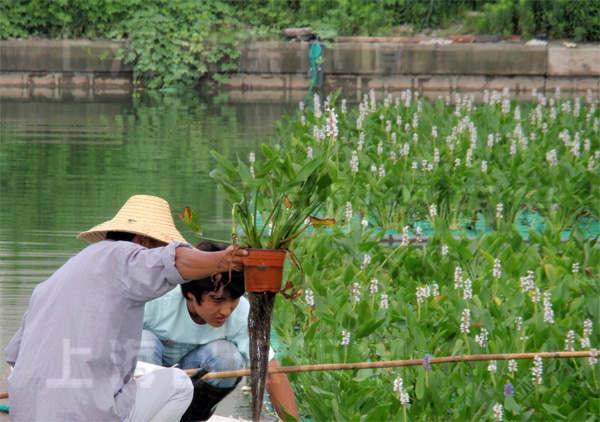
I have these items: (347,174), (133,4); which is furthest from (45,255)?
(133,4)

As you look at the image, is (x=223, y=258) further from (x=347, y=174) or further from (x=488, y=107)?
(x=488, y=107)

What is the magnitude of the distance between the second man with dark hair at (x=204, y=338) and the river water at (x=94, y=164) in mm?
355

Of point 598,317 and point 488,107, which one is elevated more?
point 488,107

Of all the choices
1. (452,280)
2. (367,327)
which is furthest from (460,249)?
(367,327)

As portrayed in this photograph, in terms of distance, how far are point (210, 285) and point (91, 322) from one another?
2.09 ft

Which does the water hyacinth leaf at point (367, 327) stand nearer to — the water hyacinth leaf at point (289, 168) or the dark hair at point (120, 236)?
the water hyacinth leaf at point (289, 168)

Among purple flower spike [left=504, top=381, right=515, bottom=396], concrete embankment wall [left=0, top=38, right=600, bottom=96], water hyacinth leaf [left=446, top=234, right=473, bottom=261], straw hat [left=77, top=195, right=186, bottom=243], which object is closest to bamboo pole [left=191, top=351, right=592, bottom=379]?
purple flower spike [left=504, top=381, right=515, bottom=396]

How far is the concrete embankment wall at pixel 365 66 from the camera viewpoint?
52.6ft

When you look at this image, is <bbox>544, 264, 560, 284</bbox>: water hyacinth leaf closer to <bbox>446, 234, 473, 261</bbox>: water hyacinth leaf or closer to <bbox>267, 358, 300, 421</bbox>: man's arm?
<bbox>446, 234, 473, 261</bbox>: water hyacinth leaf

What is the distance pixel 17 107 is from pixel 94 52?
314cm

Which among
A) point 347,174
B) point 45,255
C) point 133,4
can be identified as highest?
point 133,4

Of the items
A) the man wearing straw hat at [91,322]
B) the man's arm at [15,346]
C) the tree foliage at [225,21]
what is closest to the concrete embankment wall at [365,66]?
the tree foliage at [225,21]

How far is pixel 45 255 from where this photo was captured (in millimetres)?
5762

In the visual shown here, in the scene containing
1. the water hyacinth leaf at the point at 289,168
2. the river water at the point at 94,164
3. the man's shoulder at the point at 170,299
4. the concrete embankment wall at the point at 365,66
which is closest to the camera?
the water hyacinth leaf at the point at 289,168
